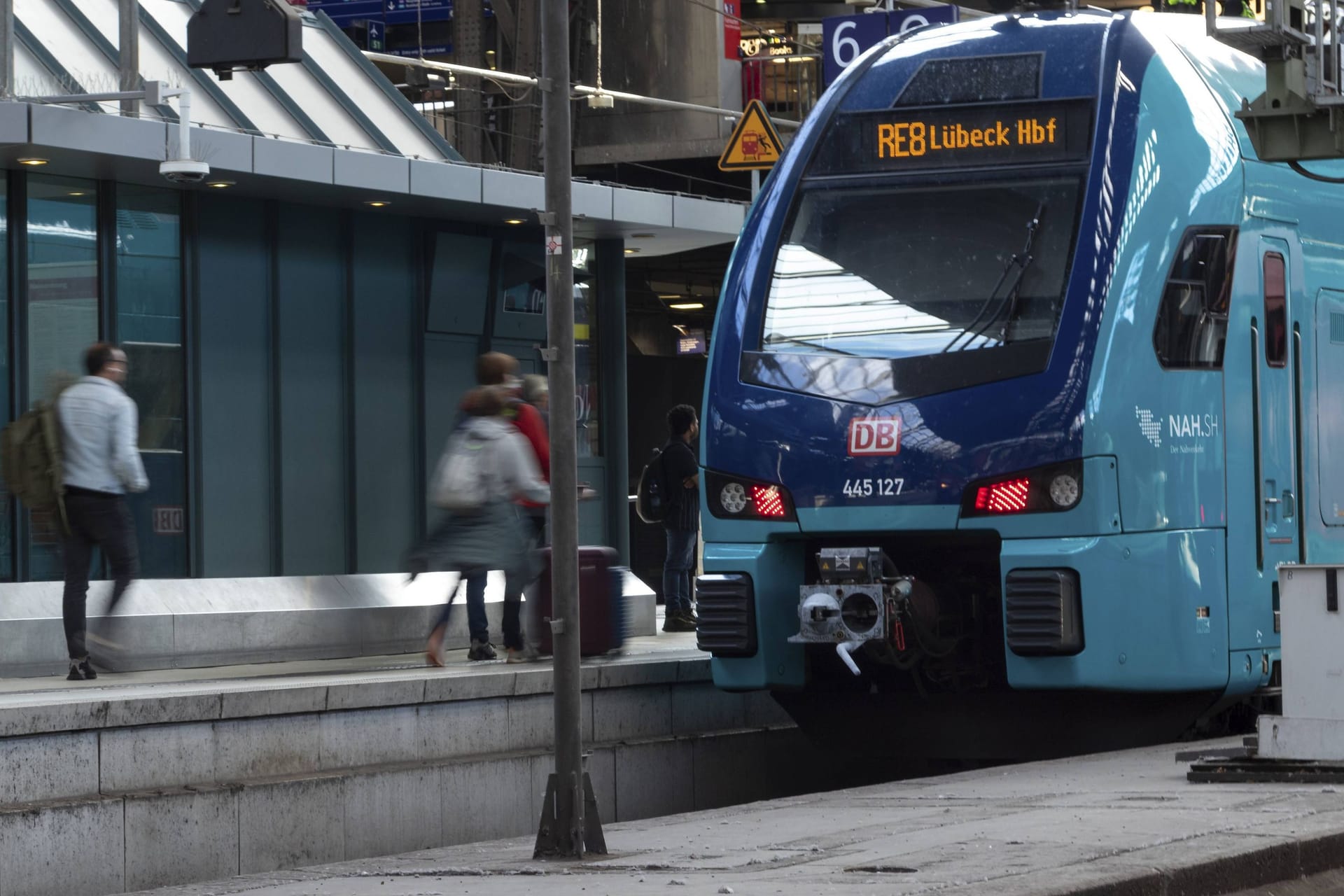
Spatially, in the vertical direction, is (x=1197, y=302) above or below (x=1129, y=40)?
below

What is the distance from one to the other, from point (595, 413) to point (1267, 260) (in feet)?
27.7

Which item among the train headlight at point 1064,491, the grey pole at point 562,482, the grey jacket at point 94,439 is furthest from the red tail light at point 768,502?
the grey pole at point 562,482

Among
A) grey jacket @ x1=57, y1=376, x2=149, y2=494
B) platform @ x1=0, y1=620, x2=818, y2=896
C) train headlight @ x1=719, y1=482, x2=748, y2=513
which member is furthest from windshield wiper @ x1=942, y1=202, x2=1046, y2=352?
grey jacket @ x1=57, y1=376, x2=149, y2=494

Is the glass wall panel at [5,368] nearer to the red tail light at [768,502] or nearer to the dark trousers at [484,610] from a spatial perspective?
the dark trousers at [484,610]

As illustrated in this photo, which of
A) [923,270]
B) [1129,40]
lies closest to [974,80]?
[1129,40]

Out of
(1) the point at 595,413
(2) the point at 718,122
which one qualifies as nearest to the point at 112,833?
(1) the point at 595,413

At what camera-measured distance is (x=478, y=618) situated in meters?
12.5

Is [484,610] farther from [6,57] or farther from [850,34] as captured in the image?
[850,34]

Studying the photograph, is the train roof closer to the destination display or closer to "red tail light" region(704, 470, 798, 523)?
the destination display

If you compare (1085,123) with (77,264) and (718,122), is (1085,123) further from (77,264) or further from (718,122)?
(718,122)

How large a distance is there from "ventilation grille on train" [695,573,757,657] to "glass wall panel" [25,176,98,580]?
16.6 feet

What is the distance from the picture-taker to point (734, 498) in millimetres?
10633

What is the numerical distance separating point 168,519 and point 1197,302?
736 cm

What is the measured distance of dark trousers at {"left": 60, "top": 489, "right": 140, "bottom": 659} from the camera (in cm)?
1105
